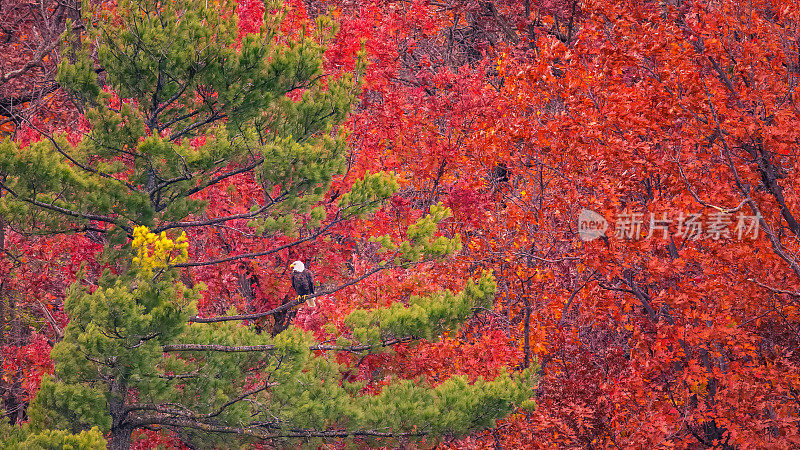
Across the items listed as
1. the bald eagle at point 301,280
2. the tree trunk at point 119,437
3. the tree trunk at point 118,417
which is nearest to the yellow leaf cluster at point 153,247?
the tree trunk at point 118,417

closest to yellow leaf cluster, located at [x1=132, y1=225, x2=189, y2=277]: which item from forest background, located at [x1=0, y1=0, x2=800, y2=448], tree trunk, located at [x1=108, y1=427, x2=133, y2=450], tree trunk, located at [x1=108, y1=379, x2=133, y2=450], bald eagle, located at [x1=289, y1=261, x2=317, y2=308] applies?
forest background, located at [x1=0, y1=0, x2=800, y2=448]

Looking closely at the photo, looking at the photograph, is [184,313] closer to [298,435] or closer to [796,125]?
Answer: [298,435]

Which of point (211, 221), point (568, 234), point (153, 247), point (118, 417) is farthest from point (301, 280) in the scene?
point (153, 247)

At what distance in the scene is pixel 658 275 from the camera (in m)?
9.60

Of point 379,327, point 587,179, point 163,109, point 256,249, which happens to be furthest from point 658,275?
point 256,249

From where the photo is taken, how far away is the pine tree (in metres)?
8.77

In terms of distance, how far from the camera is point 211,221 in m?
9.80

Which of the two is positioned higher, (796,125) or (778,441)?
(796,125)

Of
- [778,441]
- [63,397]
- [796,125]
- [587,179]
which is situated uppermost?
[796,125]

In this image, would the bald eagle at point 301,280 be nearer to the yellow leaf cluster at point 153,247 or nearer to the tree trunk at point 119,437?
the tree trunk at point 119,437

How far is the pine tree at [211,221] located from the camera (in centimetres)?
877

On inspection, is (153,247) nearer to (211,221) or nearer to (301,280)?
(211,221)

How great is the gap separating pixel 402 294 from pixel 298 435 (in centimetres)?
363

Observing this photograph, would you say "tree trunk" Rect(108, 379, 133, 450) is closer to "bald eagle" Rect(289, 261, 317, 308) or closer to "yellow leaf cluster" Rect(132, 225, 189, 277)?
"yellow leaf cluster" Rect(132, 225, 189, 277)
